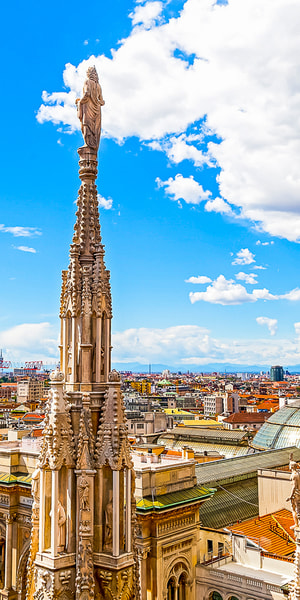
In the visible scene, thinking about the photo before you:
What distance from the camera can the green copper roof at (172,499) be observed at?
2422cm

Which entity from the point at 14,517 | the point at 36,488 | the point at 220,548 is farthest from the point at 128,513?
the point at 220,548

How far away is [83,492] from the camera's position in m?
10.4

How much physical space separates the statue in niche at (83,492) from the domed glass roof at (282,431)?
52461 mm

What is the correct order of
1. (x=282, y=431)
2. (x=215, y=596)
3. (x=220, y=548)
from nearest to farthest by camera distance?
(x=215, y=596) < (x=220, y=548) < (x=282, y=431)

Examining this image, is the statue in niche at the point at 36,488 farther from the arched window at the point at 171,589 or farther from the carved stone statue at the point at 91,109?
the arched window at the point at 171,589

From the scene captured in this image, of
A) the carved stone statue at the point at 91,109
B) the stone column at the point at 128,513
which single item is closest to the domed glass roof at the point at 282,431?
the stone column at the point at 128,513

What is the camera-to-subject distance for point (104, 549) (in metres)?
10.6

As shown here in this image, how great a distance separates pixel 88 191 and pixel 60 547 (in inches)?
286

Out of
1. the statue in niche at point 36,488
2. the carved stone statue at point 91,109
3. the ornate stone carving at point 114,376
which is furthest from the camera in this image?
the carved stone statue at point 91,109

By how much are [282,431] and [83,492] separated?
182ft

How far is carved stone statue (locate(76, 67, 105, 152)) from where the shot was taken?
12.5 meters

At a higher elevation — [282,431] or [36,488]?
[36,488]

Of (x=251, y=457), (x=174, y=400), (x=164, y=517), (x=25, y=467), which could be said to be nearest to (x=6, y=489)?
(x=25, y=467)

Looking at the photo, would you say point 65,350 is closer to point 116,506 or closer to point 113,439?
point 113,439
